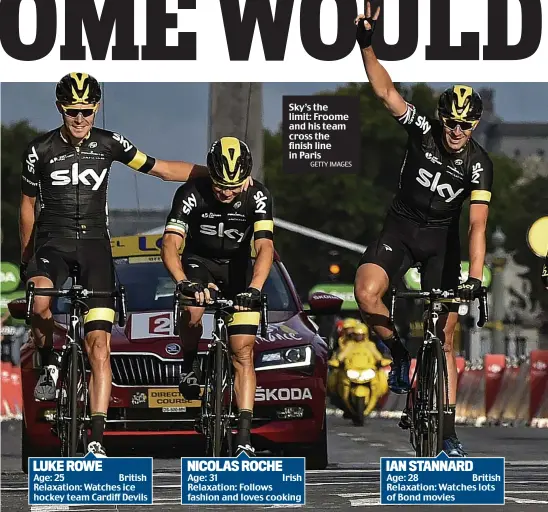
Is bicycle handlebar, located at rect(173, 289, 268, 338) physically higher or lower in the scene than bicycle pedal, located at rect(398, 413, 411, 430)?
higher

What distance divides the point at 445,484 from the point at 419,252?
184 cm

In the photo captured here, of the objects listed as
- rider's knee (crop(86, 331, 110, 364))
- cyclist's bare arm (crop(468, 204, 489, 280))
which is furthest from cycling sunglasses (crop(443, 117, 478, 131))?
rider's knee (crop(86, 331, 110, 364))

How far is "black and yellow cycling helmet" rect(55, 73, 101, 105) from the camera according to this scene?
11391mm

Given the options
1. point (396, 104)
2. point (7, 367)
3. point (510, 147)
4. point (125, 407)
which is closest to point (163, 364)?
point (125, 407)

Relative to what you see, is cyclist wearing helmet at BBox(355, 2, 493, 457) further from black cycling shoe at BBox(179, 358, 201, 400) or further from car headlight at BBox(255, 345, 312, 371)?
car headlight at BBox(255, 345, 312, 371)

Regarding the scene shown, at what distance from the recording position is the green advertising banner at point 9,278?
39.0 meters

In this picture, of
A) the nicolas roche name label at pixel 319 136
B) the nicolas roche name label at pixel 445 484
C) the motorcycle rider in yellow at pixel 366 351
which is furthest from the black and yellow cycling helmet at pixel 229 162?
the motorcycle rider in yellow at pixel 366 351

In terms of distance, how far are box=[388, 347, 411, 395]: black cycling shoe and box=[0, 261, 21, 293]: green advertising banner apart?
2607 cm

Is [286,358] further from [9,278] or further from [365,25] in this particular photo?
[9,278]

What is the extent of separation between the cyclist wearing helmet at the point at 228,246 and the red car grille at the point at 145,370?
1099 mm

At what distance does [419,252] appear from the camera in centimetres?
1198

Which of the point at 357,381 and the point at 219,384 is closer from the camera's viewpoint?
the point at 219,384

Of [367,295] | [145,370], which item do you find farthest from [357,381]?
[367,295]

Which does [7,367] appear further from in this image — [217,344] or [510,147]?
[510,147]
